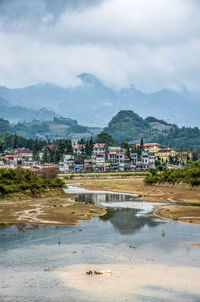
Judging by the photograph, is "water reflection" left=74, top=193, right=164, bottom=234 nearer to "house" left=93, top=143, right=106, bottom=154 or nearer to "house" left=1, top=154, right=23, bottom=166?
"house" left=1, top=154, right=23, bottom=166

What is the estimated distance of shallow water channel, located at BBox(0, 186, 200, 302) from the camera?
23.0m

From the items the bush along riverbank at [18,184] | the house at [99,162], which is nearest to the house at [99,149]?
the house at [99,162]

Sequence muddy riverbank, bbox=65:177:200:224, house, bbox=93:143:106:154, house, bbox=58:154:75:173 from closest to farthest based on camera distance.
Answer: muddy riverbank, bbox=65:177:200:224 → house, bbox=58:154:75:173 → house, bbox=93:143:106:154

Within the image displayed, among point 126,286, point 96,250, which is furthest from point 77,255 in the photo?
point 126,286

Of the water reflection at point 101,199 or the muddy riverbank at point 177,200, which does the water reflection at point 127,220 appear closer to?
the muddy riverbank at point 177,200

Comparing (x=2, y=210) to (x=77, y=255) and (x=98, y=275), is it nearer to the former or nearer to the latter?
(x=77, y=255)

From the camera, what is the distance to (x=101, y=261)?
94.2 ft

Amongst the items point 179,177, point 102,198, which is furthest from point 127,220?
point 179,177

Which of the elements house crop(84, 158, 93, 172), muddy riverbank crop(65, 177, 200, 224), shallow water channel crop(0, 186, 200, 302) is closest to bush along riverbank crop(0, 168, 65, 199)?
muddy riverbank crop(65, 177, 200, 224)

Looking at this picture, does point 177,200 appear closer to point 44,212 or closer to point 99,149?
point 44,212

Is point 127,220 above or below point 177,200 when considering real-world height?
below

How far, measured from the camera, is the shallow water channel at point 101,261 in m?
23.0

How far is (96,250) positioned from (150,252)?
160 inches

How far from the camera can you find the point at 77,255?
30234 millimetres
